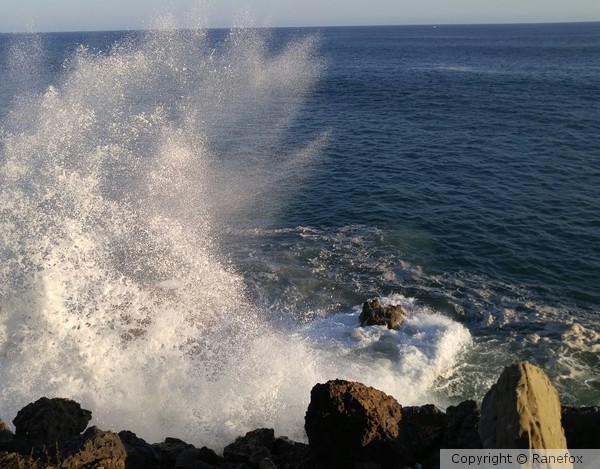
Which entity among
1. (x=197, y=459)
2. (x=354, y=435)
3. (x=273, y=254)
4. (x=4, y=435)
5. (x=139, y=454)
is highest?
(x=273, y=254)

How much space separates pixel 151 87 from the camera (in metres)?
57.2

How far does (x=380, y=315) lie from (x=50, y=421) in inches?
460

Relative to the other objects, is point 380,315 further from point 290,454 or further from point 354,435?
point 354,435

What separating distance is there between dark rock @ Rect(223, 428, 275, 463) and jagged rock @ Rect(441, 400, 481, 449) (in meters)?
4.17

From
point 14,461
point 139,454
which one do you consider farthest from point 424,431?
point 14,461

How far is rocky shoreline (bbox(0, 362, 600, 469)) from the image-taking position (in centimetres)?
974

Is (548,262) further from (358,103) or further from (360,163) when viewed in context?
(358,103)

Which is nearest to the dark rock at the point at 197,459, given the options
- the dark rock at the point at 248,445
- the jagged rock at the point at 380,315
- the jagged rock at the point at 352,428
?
the dark rock at the point at 248,445

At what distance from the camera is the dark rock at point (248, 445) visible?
41.4 ft

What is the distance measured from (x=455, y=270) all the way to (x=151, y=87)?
43988 millimetres

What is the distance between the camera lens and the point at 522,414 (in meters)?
9.36

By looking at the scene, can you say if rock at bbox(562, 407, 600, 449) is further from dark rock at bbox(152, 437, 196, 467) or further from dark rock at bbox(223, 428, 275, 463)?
dark rock at bbox(152, 437, 196, 467)

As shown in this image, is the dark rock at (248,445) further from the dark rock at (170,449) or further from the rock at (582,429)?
the rock at (582,429)

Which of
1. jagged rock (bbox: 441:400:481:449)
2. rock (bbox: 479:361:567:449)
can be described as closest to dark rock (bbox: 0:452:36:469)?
jagged rock (bbox: 441:400:481:449)
